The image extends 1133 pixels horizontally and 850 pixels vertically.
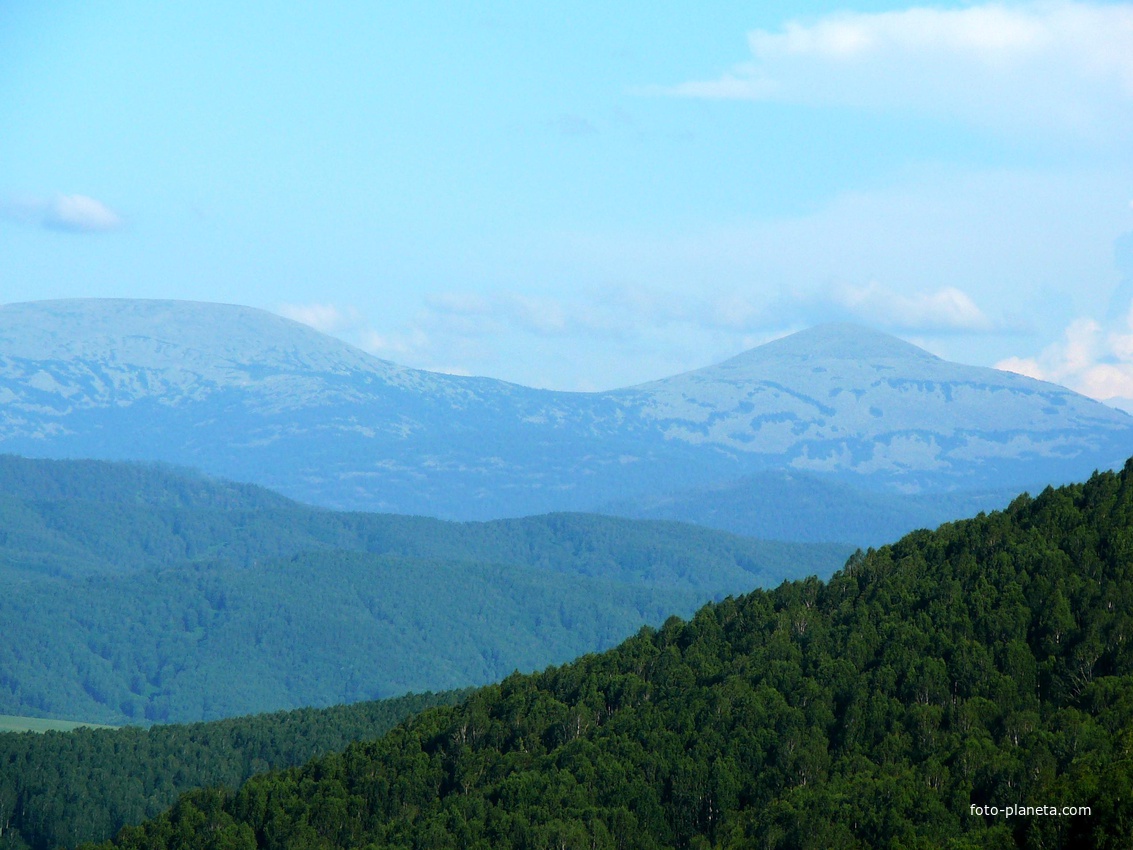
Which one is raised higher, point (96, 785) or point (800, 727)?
point (800, 727)

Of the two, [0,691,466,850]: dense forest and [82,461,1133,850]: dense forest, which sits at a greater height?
[82,461,1133,850]: dense forest

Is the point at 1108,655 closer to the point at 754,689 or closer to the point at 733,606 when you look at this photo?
the point at 754,689

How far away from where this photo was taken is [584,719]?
12412 centimetres

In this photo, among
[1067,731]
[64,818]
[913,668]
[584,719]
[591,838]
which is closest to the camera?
[1067,731]

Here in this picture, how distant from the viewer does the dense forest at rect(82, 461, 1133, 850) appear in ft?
312

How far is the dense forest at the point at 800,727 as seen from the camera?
95069 mm

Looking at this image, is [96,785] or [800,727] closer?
[800,727]

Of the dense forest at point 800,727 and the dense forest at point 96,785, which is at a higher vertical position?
the dense forest at point 800,727

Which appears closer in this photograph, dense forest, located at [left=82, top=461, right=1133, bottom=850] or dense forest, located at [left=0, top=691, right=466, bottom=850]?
dense forest, located at [left=82, top=461, right=1133, bottom=850]

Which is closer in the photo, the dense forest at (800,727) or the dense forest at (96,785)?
the dense forest at (800,727)

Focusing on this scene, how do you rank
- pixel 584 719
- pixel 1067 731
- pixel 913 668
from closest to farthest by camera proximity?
pixel 1067 731 < pixel 913 668 < pixel 584 719

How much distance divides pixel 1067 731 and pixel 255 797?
58.0 meters

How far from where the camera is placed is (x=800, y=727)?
113 m

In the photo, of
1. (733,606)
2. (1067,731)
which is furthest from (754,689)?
(1067,731)
